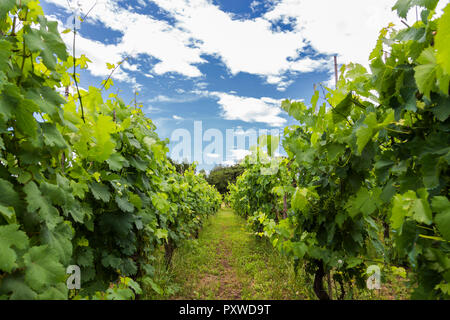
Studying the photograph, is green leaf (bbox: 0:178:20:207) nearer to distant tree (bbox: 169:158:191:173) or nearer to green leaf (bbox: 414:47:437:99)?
green leaf (bbox: 414:47:437:99)

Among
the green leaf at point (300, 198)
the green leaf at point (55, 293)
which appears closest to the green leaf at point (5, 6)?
the green leaf at point (55, 293)

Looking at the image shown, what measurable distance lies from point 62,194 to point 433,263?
6.32 ft

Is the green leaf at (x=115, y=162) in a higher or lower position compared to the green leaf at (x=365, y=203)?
higher

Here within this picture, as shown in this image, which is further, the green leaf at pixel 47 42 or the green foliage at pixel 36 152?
the green leaf at pixel 47 42

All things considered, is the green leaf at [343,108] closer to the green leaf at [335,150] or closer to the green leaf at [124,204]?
the green leaf at [335,150]

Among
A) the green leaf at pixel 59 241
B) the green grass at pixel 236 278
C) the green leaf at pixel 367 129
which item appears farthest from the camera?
the green grass at pixel 236 278

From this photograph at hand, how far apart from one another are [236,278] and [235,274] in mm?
319

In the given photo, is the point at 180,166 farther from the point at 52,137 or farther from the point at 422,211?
the point at 422,211

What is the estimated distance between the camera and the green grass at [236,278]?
4.94m

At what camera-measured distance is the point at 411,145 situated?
1.46m

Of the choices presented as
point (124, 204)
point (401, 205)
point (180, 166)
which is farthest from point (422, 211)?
point (180, 166)
